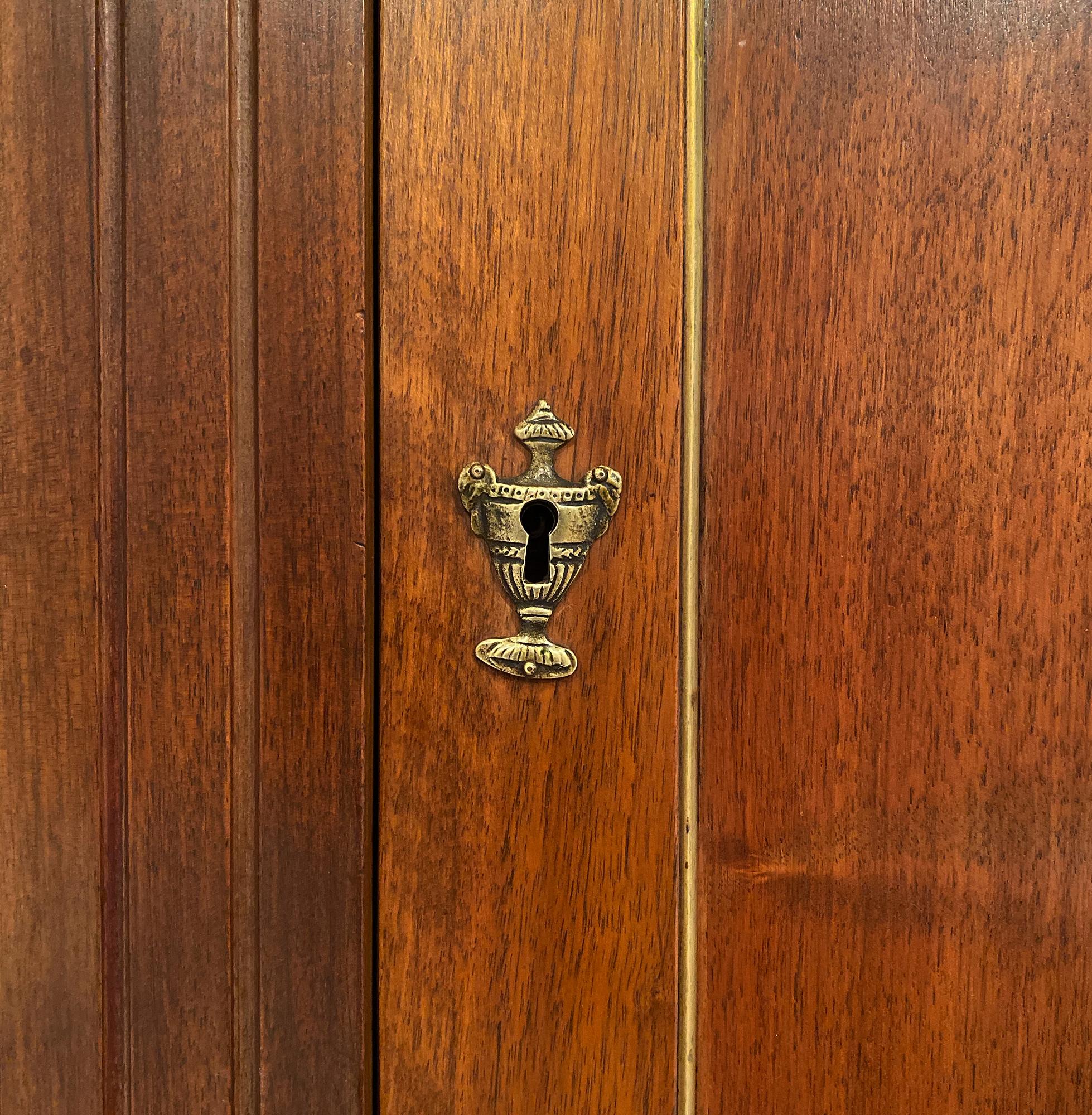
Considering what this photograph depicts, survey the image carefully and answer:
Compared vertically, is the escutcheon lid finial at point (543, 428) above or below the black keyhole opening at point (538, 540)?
above

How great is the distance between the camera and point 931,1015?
1.17ft

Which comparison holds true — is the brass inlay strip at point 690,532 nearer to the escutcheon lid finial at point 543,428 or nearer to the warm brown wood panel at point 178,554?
the escutcheon lid finial at point 543,428

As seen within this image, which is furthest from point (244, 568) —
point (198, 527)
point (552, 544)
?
point (552, 544)

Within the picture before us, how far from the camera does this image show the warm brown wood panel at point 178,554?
34 cm

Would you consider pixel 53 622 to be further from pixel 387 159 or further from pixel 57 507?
pixel 387 159

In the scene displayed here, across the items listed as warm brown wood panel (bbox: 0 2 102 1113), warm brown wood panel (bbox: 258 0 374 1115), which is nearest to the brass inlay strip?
warm brown wood panel (bbox: 258 0 374 1115)

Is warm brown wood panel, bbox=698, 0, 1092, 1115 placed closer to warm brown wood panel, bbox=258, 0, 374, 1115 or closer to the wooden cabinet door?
the wooden cabinet door

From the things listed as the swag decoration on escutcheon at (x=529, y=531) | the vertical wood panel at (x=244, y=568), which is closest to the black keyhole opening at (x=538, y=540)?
the swag decoration on escutcheon at (x=529, y=531)

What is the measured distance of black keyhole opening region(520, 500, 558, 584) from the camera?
0.34 metres

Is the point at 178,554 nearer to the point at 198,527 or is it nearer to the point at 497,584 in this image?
the point at 198,527

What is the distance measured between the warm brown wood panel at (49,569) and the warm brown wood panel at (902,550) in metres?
0.26

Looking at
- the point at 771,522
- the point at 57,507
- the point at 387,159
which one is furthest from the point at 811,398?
the point at 57,507

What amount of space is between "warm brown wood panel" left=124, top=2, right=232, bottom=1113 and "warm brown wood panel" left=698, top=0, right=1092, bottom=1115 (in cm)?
20

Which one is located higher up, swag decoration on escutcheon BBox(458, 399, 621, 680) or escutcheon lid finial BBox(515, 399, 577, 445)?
escutcheon lid finial BBox(515, 399, 577, 445)
